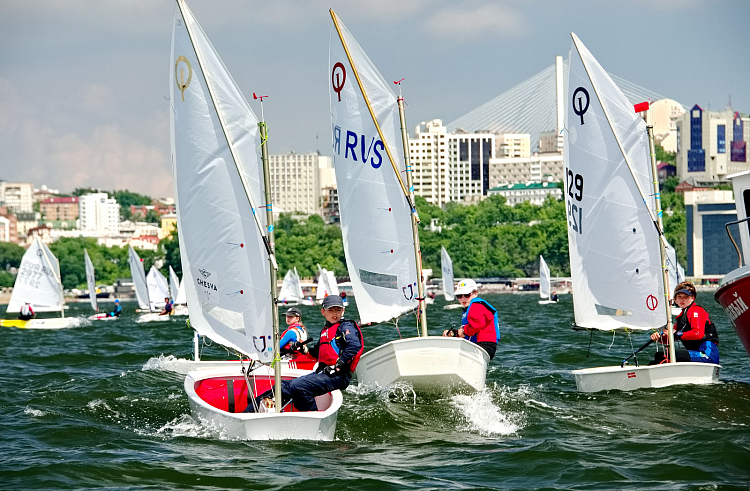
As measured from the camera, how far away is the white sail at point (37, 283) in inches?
1984

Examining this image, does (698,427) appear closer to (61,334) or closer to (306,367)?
(306,367)

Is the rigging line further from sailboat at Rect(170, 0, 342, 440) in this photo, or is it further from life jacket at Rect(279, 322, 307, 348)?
sailboat at Rect(170, 0, 342, 440)

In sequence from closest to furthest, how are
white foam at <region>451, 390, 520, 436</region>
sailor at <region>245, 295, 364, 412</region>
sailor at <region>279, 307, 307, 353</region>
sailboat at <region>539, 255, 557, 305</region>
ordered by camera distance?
sailor at <region>245, 295, 364, 412</region> < white foam at <region>451, 390, 520, 436</region> < sailor at <region>279, 307, 307, 353</region> < sailboat at <region>539, 255, 557, 305</region>

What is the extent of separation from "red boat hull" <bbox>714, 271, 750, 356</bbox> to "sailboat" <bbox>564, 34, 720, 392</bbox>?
0.84 meters

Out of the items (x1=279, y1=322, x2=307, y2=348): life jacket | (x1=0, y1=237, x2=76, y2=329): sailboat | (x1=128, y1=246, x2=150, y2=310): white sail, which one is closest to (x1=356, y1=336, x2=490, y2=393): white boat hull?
(x1=279, y1=322, x2=307, y2=348): life jacket

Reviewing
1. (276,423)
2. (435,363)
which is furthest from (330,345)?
(435,363)

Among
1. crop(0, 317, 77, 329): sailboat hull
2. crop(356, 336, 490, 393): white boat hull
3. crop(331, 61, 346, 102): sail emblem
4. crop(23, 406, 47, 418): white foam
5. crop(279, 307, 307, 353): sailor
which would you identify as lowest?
crop(23, 406, 47, 418): white foam

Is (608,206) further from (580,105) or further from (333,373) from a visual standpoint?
(333,373)

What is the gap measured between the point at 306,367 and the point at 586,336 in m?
16.8

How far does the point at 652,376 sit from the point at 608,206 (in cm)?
317

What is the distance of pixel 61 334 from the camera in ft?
136

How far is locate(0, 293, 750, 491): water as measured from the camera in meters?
11.2

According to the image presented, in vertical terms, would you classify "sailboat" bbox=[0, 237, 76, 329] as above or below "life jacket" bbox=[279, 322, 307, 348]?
above

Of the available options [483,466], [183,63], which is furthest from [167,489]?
[183,63]
